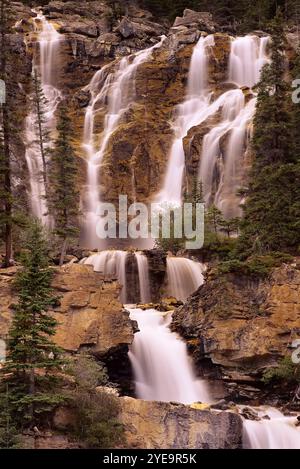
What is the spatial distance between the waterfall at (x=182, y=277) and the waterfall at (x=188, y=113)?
1347 cm

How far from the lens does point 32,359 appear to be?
17281mm

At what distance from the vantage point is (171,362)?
23.6 m

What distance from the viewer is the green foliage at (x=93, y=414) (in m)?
16.8

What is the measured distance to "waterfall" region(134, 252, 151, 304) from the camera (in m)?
31.6

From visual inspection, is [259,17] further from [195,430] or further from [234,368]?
[195,430]

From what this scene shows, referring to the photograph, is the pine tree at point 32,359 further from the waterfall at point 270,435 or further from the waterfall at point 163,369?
the waterfall at point 270,435

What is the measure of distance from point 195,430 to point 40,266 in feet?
22.2

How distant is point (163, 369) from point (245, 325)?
362 cm

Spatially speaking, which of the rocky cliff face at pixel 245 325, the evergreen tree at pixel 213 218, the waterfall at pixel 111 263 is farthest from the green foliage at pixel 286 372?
the evergreen tree at pixel 213 218

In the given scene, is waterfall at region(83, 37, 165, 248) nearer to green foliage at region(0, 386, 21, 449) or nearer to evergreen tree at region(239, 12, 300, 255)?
evergreen tree at region(239, 12, 300, 255)

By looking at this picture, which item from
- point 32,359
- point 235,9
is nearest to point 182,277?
point 32,359

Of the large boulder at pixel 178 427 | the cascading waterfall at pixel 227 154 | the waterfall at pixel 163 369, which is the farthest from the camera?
the cascading waterfall at pixel 227 154

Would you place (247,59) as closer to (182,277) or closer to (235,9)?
(235,9)
